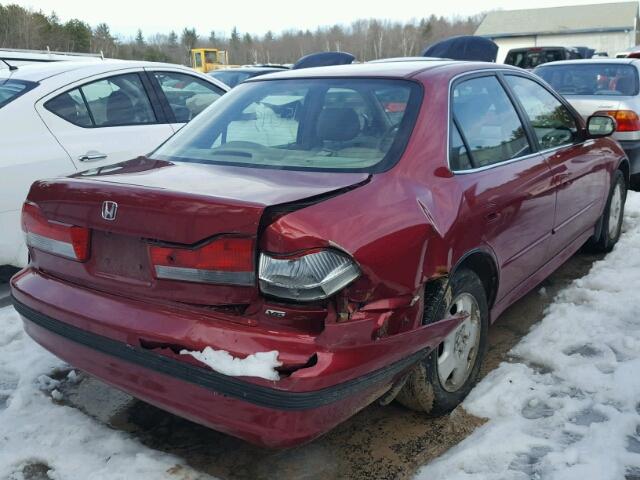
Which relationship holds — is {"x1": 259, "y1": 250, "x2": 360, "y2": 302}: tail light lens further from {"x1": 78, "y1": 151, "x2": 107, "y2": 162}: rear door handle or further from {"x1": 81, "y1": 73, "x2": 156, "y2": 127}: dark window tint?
{"x1": 81, "y1": 73, "x2": 156, "y2": 127}: dark window tint

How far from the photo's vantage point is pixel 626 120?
690 cm

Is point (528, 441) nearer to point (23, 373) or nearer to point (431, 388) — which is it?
point (431, 388)

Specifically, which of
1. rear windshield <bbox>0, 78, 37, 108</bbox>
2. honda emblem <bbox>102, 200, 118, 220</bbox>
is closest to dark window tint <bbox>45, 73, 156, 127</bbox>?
rear windshield <bbox>0, 78, 37, 108</bbox>

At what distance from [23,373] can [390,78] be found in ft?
7.95

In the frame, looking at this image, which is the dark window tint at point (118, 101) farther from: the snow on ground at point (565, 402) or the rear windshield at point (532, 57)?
the rear windshield at point (532, 57)

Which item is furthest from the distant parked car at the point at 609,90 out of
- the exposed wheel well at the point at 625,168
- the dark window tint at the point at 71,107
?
the dark window tint at the point at 71,107

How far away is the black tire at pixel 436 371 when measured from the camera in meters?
2.60

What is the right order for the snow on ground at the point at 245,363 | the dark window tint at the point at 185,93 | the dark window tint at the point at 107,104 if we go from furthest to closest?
1. the dark window tint at the point at 185,93
2. the dark window tint at the point at 107,104
3. the snow on ground at the point at 245,363

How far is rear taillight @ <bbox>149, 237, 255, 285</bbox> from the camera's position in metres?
2.13

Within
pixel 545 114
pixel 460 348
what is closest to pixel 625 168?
pixel 545 114

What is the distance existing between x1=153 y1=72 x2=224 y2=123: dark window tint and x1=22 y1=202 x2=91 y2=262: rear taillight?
2866 millimetres

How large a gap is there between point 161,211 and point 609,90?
22.6 feet

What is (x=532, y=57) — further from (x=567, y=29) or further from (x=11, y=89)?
(x=567, y=29)

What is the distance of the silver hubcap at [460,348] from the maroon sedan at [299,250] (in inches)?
0.4
